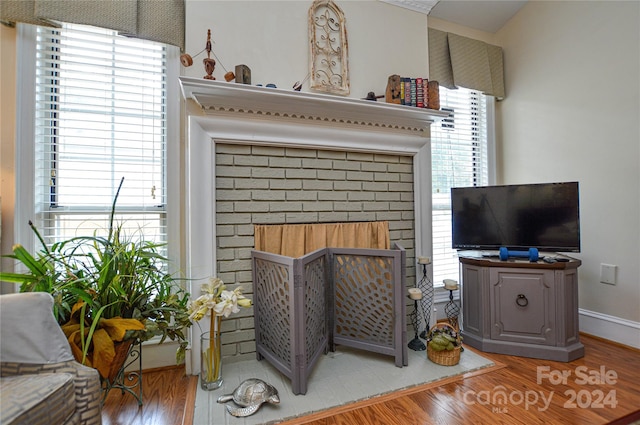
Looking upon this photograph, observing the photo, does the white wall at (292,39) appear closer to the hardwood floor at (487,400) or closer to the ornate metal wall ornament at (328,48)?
the ornate metal wall ornament at (328,48)

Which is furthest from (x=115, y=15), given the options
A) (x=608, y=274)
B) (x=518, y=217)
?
(x=608, y=274)

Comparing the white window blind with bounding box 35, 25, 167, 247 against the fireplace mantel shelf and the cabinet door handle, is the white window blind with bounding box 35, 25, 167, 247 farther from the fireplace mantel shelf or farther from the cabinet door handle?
the cabinet door handle

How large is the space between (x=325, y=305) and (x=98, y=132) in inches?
77.1

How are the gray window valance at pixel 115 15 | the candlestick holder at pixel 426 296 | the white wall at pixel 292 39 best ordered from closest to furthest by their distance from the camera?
the gray window valance at pixel 115 15, the white wall at pixel 292 39, the candlestick holder at pixel 426 296

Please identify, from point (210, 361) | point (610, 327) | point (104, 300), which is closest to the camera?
point (104, 300)

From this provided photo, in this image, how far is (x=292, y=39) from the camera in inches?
87.4

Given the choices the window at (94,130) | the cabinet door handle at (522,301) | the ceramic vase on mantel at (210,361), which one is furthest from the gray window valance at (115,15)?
the cabinet door handle at (522,301)

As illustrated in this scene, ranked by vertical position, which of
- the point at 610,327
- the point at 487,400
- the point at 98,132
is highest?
the point at 98,132

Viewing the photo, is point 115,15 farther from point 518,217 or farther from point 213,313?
point 518,217

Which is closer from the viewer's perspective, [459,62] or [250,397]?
[250,397]

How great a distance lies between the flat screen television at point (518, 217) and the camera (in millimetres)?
2197

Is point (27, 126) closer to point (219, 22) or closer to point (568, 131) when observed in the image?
point (219, 22)

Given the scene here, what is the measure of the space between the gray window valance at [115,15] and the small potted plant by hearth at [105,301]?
4.19 ft

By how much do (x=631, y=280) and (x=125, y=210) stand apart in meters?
3.76
